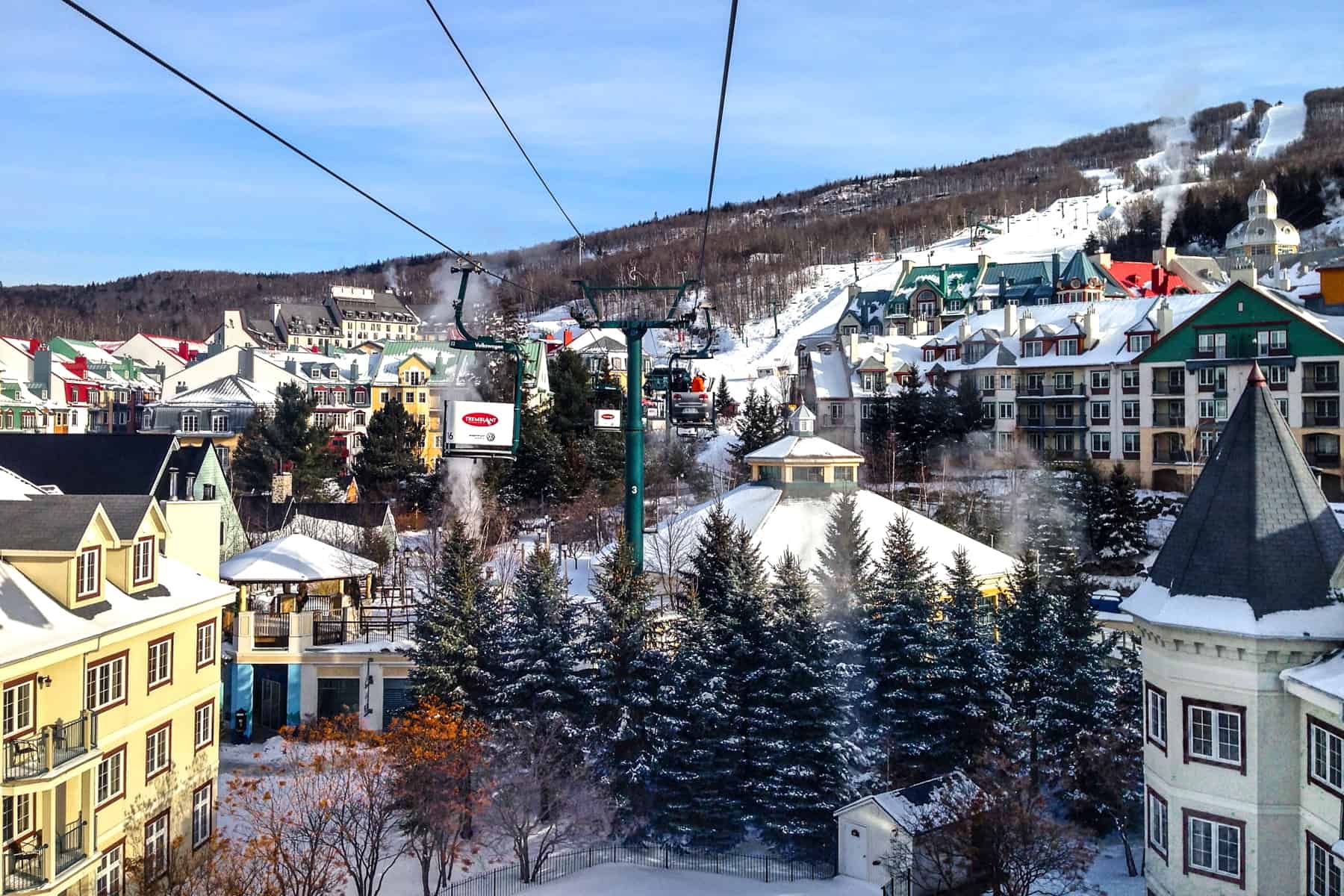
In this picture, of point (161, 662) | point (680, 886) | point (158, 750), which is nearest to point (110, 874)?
point (158, 750)

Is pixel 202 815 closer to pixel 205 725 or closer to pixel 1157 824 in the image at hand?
pixel 205 725

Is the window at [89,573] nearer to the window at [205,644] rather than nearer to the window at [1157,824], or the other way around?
the window at [205,644]

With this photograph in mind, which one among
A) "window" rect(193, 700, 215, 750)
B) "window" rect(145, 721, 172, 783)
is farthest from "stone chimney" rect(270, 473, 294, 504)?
"window" rect(145, 721, 172, 783)

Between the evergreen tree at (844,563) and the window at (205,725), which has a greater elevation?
the evergreen tree at (844,563)

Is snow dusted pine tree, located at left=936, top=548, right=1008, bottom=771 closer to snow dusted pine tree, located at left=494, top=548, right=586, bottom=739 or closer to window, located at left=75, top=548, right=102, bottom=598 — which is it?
snow dusted pine tree, located at left=494, top=548, right=586, bottom=739

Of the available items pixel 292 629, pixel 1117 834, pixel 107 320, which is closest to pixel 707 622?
pixel 1117 834

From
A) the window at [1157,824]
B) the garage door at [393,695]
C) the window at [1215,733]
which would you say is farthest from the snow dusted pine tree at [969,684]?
the garage door at [393,695]
